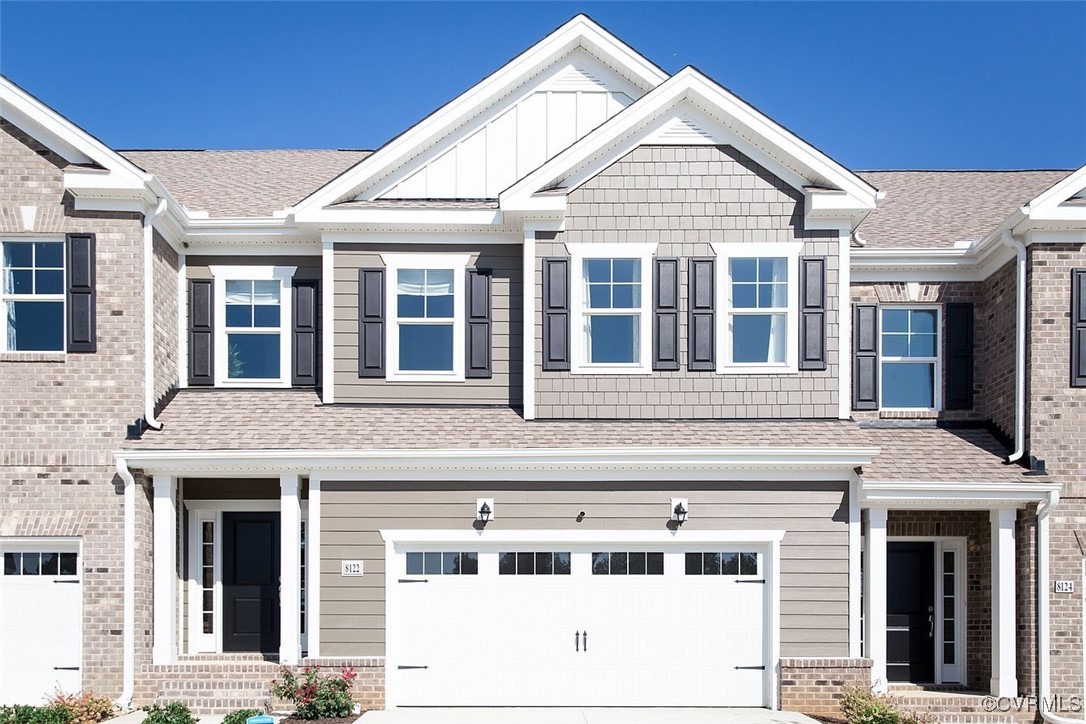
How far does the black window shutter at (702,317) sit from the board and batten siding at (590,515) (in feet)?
5.80

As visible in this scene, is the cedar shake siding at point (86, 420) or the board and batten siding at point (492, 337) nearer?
the cedar shake siding at point (86, 420)

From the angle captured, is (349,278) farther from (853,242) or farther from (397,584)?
(853,242)

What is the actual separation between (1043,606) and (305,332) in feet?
35.5

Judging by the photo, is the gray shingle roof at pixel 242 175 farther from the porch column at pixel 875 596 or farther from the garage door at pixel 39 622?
the porch column at pixel 875 596

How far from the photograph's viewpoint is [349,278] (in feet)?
47.2

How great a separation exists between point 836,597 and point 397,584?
565cm

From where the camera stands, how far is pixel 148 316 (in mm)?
13414

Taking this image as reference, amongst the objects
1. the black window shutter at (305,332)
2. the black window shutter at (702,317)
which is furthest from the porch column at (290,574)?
the black window shutter at (702,317)

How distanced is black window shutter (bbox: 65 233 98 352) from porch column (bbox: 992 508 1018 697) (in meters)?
12.2

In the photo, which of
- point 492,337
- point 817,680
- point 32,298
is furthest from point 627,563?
point 32,298

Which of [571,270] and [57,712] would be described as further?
[571,270]

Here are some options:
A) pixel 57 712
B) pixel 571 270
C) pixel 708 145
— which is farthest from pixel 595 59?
pixel 57 712

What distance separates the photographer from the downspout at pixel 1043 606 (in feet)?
43.3

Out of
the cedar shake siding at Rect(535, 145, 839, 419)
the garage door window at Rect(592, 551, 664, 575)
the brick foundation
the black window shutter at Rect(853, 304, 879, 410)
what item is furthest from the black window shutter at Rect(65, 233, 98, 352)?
the black window shutter at Rect(853, 304, 879, 410)
